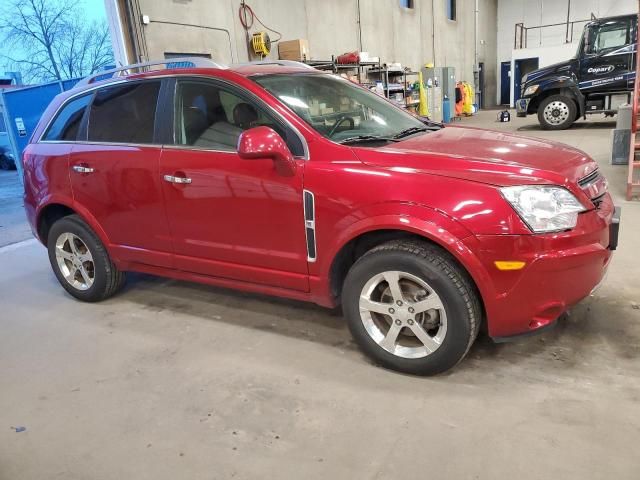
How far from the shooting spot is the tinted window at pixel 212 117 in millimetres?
2773

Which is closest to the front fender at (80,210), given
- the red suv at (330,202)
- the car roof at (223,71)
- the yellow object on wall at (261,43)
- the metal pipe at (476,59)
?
the red suv at (330,202)

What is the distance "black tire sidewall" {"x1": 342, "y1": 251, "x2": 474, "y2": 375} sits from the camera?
2244mm

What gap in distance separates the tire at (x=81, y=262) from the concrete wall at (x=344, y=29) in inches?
178

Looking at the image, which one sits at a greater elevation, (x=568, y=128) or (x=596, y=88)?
(x=596, y=88)

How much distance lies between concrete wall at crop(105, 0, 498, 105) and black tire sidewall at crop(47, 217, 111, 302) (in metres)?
4.49

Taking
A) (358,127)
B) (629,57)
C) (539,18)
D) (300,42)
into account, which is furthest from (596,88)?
(539,18)

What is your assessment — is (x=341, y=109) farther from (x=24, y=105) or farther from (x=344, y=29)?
(x=344, y=29)

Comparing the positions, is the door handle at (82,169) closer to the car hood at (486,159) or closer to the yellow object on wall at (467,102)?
the car hood at (486,159)

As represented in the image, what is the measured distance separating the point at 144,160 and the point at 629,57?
1105 cm

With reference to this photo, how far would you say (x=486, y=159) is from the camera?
2299 millimetres

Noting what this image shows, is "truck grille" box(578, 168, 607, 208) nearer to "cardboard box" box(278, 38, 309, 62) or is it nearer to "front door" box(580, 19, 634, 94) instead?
"cardboard box" box(278, 38, 309, 62)

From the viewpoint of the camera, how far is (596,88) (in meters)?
10.9

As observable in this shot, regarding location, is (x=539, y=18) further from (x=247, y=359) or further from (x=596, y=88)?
(x=247, y=359)

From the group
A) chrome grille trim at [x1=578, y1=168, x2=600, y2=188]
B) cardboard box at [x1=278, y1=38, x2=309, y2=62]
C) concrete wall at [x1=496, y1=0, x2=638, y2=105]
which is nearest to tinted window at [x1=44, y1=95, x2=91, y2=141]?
chrome grille trim at [x1=578, y1=168, x2=600, y2=188]
